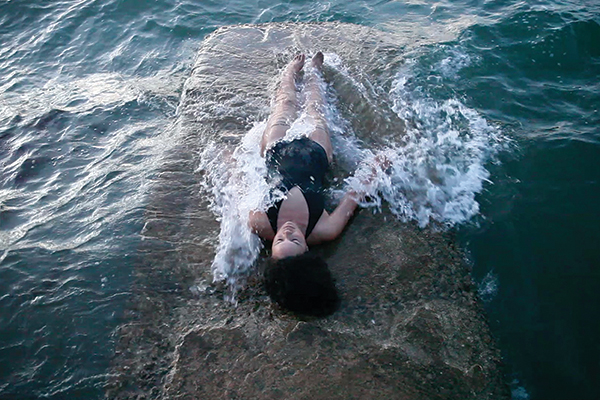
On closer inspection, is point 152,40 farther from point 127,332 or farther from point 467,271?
point 467,271

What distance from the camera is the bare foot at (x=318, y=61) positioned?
6.61 m

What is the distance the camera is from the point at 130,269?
13.8 ft

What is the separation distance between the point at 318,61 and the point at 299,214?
10.3ft

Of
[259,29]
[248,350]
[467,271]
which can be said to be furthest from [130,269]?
[259,29]

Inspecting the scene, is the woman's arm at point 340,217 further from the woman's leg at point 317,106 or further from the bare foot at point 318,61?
the bare foot at point 318,61

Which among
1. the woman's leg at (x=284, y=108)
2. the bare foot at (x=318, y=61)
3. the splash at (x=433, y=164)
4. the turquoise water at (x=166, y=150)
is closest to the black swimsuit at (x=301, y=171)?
the woman's leg at (x=284, y=108)

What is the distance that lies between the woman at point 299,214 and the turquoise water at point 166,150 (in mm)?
1290

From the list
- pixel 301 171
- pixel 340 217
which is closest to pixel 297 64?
pixel 301 171

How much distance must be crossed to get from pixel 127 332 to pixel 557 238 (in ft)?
13.3

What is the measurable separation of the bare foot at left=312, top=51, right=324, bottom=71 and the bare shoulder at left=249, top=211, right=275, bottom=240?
121 inches

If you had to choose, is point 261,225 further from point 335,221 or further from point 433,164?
point 433,164

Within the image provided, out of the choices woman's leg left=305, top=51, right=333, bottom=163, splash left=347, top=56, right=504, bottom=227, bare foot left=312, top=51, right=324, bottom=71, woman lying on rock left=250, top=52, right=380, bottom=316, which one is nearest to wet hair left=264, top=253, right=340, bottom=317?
woman lying on rock left=250, top=52, right=380, bottom=316

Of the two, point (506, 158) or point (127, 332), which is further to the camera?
point (506, 158)

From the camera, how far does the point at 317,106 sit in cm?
575
